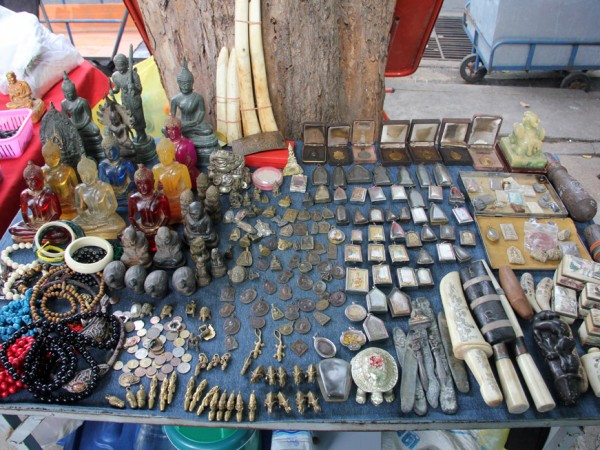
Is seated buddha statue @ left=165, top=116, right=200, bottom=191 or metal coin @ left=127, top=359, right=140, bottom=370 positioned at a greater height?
seated buddha statue @ left=165, top=116, right=200, bottom=191

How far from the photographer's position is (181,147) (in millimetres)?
2289

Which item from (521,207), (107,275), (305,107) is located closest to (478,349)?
(521,207)

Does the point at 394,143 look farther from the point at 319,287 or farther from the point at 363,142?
the point at 319,287

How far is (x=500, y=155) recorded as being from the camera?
2604mm

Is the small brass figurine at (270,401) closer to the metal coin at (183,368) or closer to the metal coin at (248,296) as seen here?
the metal coin at (183,368)

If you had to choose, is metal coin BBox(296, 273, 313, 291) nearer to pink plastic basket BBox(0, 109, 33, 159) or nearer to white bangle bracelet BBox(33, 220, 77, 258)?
white bangle bracelet BBox(33, 220, 77, 258)

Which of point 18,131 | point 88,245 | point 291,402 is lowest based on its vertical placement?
point 291,402

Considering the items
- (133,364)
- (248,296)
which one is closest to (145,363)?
(133,364)

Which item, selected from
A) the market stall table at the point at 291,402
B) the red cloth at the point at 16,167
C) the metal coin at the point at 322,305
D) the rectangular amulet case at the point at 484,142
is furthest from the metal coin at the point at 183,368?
the rectangular amulet case at the point at 484,142

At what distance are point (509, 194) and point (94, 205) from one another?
6.55 feet

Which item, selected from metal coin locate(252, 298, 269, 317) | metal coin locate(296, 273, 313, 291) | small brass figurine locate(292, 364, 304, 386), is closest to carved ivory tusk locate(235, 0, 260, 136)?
metal coin locate(296, 273, 313, 291)

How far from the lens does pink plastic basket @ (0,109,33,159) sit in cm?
266

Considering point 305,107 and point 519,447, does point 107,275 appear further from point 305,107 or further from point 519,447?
point 519,447

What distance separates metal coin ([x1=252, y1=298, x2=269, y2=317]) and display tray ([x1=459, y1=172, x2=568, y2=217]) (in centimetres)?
113
